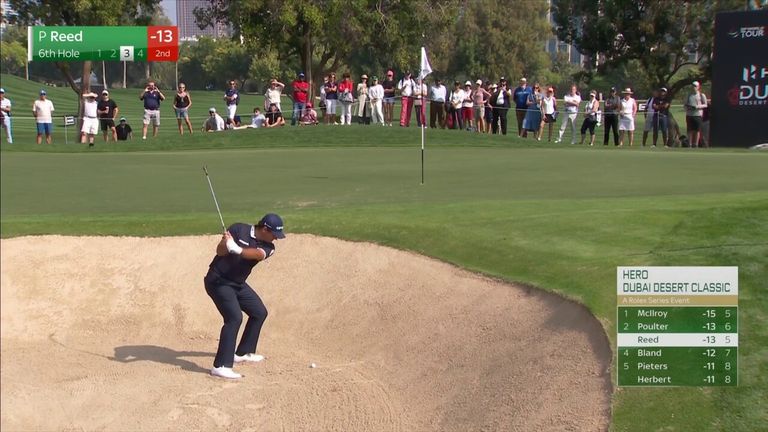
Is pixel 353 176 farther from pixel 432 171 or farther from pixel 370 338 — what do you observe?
pixel 370 338

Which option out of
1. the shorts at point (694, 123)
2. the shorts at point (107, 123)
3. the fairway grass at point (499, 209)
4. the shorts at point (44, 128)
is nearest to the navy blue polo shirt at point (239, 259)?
the fairway grass at point (499, 209)

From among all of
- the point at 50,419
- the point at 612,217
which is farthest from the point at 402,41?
the point at 50,419

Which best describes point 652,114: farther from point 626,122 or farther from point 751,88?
point 751,88

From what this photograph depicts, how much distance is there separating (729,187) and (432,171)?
254 inches

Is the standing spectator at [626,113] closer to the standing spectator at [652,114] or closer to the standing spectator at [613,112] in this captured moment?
the standing spectator at [613,112]

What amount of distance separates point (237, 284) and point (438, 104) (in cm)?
2206

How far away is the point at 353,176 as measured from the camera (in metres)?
19.6

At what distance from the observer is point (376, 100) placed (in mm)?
31078

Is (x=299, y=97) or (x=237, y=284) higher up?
(x=299, y=97)

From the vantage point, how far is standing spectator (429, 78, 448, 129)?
3177cm

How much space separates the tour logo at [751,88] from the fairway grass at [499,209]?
5677 millimetres
